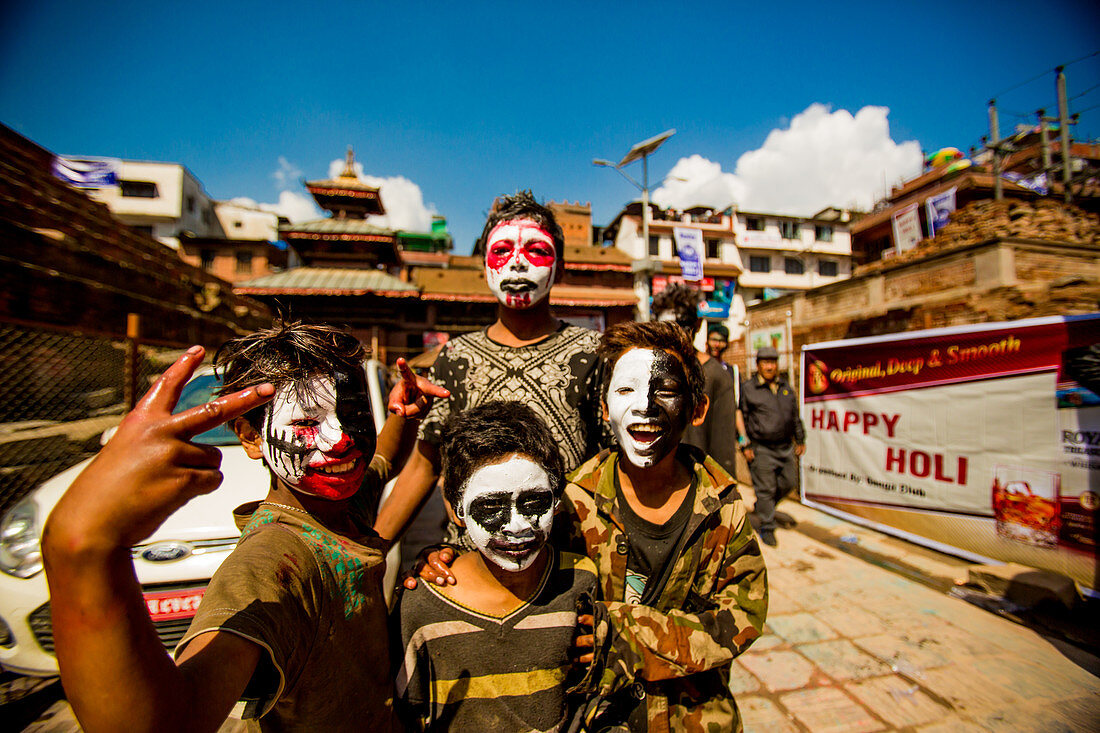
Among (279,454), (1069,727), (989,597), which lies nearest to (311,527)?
(279,454)

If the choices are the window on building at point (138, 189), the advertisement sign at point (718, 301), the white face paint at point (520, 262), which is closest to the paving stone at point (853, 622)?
the white face paint at point (520, 262)

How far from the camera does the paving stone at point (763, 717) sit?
95.7 inches

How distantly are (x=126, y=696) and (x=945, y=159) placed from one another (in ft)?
148

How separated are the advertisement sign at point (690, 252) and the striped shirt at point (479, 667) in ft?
44.7

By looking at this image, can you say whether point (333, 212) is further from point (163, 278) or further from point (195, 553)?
point (195, 553)

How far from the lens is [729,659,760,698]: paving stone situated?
2.73 m

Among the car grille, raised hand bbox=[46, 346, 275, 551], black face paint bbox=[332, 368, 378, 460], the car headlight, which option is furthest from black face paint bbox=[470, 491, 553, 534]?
the car headlight

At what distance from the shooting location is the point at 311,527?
1.19m

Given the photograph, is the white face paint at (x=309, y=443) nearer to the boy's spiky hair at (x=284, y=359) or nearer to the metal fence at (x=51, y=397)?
the boy's spiky hair at (x=284, y=359)

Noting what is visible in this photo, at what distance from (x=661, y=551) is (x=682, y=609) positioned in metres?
0.22

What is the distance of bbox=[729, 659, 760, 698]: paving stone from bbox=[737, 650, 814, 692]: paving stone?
41 millimetres

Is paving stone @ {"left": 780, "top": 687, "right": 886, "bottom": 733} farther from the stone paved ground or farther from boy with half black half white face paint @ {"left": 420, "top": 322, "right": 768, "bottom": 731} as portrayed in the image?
boy with half black half white face paint @ {"left": 420, "top": 322, "right": 768, "bottom": 731}

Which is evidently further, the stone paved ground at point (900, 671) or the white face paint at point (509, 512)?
the stone paved ground at point (900, 671)

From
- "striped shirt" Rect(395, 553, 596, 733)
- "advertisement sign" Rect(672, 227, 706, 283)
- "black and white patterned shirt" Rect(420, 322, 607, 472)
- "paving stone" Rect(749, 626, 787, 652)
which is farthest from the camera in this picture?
"advertisement sign" Rect(672, 227, 706, 283)
